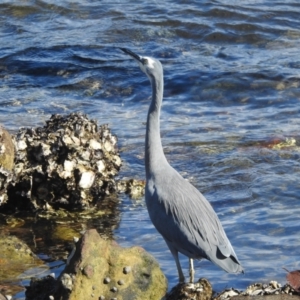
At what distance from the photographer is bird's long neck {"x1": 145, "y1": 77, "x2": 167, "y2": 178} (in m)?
5.75

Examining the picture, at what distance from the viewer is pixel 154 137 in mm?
5840

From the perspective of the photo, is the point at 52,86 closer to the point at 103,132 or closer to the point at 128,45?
the point at 128,45

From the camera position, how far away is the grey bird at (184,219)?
16.9ft

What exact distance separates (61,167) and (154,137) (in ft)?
4.09

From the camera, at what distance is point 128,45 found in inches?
523

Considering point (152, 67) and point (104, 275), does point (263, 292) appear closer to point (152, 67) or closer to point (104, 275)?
point (104, 275)

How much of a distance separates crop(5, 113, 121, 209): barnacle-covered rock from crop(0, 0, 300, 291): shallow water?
0.47m

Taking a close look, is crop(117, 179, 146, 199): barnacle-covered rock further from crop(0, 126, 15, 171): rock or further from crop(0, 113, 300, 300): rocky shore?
crop(0, 126, 15, 171): rock

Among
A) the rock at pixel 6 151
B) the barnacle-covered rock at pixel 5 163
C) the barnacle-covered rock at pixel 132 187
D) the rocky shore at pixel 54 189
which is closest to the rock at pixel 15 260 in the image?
the rocky shore at pixel 54 189

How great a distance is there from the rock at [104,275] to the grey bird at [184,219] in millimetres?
332

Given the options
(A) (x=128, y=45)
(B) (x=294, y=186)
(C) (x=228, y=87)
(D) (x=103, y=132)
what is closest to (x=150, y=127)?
(D) (x=103, y=132)

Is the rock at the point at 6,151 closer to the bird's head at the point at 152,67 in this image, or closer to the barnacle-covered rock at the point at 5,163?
the barnacle-covered rock at the point at 5,163

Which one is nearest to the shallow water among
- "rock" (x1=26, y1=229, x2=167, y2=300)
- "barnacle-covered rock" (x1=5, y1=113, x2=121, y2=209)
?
"barnacle-covered rock" (x1=5, y1=113, x2=121, y2=209)

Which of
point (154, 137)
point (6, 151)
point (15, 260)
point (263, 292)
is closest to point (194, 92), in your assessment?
point (6, 151)
